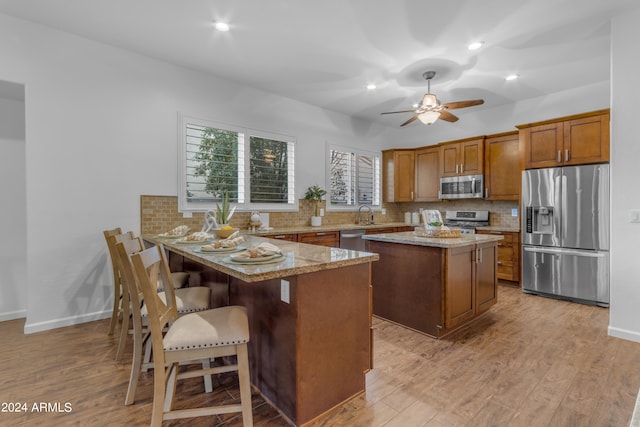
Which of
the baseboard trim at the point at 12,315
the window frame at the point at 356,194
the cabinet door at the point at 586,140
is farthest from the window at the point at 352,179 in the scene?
the baseboard trim at the point at 12,315

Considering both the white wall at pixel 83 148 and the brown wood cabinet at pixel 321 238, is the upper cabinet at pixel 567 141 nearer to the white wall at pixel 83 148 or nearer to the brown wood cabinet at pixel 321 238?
the brown wood cabinet at pixel 321 238

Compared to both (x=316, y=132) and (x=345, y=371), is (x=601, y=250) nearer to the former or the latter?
(x=345, y=371)

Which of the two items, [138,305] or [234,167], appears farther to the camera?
[234,167]

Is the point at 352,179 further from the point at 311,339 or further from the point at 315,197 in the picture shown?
the point at 311,339

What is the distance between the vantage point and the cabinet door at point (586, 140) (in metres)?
3.69

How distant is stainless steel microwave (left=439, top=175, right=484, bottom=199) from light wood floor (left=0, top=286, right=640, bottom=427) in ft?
8.26

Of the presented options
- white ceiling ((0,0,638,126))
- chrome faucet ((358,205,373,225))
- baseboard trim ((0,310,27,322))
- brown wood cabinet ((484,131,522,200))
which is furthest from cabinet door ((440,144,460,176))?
baseboard trim ((0,310,27,322))

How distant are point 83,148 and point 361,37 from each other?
312 centimetres

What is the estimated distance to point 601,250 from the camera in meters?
3.63

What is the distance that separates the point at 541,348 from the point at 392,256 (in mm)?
1440

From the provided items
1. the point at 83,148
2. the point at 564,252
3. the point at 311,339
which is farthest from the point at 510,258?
the point at 83,148

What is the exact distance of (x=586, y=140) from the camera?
381 cm

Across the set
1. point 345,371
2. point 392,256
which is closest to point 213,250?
point 345,371

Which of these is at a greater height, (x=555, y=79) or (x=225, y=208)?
(x=555, y=79)
